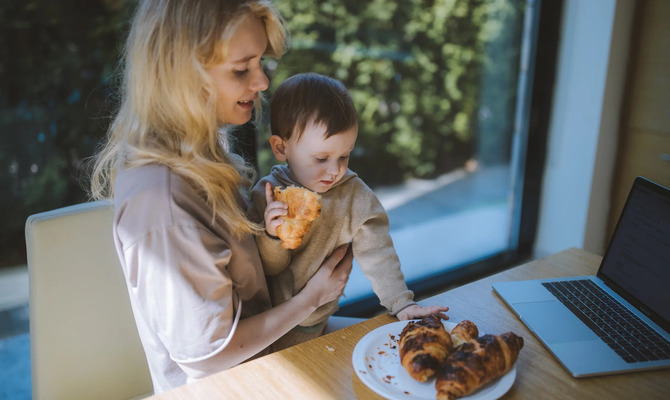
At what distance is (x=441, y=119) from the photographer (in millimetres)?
3283

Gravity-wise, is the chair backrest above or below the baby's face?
below

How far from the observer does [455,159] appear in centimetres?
347

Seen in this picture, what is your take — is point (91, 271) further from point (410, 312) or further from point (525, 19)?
point (525, 19)

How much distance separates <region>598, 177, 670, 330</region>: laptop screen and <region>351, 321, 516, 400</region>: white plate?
0.47m

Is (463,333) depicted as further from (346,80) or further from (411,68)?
(411,68)

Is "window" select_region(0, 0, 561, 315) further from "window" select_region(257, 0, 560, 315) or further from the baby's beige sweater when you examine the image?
the baby's beige sweater

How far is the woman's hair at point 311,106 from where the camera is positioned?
51.4 inches

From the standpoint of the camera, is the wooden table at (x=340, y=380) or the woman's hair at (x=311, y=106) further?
the woman's hair at (x=311, y=106)

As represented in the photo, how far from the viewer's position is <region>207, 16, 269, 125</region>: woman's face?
3.70 ft

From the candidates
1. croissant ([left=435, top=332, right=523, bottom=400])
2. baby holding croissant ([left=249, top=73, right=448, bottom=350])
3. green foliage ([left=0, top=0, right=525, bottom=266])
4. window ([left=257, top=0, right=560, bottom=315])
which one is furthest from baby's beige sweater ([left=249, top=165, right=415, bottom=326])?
window ([left=257, top=0, right=560, bottom=315])

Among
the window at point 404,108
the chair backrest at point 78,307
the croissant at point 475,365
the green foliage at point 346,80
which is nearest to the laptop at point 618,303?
the croissant at point 475,365

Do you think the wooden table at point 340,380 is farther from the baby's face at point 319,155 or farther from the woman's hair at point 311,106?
the woman's hair at point 311,106

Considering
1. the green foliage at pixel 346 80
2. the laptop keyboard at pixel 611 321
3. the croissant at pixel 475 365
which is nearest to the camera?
the croissant at pixel 475 365

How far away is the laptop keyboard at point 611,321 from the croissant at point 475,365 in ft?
0.96
